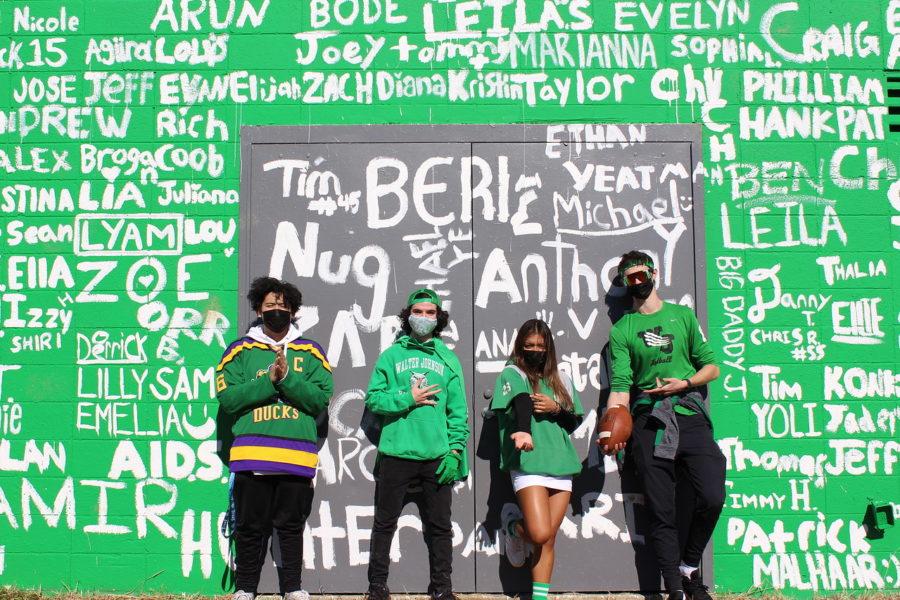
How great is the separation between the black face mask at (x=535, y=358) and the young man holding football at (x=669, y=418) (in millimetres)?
515

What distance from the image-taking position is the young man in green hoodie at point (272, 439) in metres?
5.61

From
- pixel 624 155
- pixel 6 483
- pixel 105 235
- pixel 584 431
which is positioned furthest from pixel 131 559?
pixel 624 155

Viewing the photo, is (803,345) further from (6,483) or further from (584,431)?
(6,483)

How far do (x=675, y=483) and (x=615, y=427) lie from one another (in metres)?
0.67

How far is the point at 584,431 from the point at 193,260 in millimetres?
3188

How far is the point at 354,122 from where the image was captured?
6488 mm

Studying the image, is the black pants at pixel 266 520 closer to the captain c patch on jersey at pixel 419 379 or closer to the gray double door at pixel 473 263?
the gray double door at pixel 473 263

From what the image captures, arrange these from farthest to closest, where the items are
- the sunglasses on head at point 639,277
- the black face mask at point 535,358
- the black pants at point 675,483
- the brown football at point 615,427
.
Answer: the sunglasses on head at point 639,277
the black face mask at point 535,358
the black pants at point 675,483
the brown football at point 615,427

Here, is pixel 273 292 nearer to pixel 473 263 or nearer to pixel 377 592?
pixel 473 263

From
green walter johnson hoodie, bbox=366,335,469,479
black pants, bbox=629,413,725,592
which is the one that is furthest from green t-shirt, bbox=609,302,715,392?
green walter johnson hoodie, bbox=366,335,469,479

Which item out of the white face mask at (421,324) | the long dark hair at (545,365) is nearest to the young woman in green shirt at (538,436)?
the long dark hair at (545,365)

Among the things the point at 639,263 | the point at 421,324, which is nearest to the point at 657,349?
the point at 639,263

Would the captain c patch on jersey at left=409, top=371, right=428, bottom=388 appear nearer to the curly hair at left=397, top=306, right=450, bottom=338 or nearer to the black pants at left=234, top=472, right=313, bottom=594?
the curly hair at left=397, top=306, right=450, bottom=338

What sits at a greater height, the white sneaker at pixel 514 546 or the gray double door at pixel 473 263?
the gray double door at pixel 473 263
